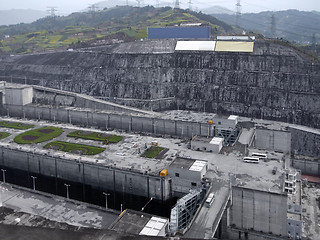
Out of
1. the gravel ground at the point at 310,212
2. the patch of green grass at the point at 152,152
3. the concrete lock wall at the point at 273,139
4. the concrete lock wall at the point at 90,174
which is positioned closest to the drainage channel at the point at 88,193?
the concrete lock wall at the point at 90,174

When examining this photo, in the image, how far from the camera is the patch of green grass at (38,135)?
202ft

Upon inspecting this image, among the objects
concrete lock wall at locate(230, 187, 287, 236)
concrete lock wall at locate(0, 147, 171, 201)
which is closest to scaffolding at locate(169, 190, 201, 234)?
concrete lock wall at locate(230, 187, 287, 236)

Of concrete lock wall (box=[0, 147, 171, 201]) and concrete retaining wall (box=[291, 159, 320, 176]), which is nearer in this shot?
concrete lock wall (box=[0, 147, 171, 201])

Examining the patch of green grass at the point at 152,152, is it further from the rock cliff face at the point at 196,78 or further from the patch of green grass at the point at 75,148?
the rock cliff face at the point at 196,78

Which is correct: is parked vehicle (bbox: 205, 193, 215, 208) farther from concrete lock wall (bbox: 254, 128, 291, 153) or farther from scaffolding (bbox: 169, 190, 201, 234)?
concrete lock wall (bbox: 254, 128, 291, 153)

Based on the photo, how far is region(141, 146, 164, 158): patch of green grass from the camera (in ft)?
176

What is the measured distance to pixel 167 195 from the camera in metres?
45.5

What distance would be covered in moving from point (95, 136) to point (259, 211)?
36.2 meters

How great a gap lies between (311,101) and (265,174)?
35.7 metres

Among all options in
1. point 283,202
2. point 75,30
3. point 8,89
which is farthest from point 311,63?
point 75,30

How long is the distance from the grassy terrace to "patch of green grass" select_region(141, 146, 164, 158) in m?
8.05

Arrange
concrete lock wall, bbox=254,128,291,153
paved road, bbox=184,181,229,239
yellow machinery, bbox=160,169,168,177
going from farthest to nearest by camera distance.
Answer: concrete lock wall, bbox=254,128,291,153, yellow machinery, bbox=160,169,168,177, paved road, bbox=184,181,229,239

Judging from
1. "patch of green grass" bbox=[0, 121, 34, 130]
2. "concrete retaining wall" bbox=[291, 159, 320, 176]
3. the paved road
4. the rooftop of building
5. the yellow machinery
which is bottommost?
"concrete retaining wall" bbox=[291, 159, 320, 176]

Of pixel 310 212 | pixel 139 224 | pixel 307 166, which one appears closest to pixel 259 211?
pixel 310 212
